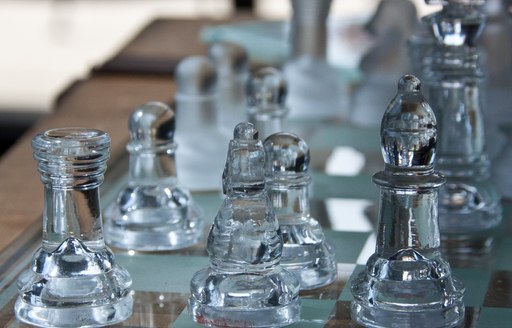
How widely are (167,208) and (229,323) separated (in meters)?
0.29

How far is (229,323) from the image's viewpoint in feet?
3.53

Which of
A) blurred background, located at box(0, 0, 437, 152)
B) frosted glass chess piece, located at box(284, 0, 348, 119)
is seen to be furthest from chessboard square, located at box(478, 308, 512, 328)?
blurred background, located at box(0, 0, 437, 152)

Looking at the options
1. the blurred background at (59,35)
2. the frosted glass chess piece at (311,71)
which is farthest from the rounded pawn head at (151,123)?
the blurred background at (59,35)

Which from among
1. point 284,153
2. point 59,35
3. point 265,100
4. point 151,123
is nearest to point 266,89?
point 265,100

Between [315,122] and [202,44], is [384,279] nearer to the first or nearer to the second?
[315,122]

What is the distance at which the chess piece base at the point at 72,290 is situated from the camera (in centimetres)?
109

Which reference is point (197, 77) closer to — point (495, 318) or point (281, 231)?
point (281, 231)

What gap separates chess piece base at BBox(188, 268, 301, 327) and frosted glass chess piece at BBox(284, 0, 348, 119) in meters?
0.83

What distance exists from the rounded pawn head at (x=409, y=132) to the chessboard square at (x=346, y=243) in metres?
0.18

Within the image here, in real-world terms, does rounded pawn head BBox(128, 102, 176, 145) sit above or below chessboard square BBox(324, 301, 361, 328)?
above

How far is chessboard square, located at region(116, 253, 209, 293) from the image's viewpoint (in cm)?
120

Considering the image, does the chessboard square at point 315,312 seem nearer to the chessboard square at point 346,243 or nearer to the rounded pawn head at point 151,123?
the chessboard square at point 346,243

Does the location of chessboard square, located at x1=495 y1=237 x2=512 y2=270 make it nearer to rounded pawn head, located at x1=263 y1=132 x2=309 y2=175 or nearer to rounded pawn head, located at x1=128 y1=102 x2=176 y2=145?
rounded pawn head, located at x1=263 y1=132 x2=309 y2=175

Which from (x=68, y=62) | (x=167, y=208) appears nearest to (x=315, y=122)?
(x=167, y=208)
